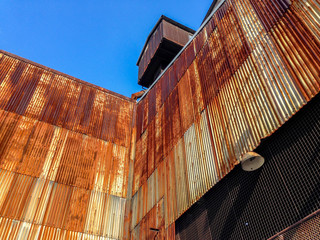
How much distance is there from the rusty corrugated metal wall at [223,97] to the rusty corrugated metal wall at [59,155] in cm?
219

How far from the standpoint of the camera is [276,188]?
26.8 ft

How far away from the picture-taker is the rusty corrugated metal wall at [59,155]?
1556 cm

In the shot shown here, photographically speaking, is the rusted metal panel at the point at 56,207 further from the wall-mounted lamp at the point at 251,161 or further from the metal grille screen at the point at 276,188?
the wall-mounted lamp at the point at 251,161

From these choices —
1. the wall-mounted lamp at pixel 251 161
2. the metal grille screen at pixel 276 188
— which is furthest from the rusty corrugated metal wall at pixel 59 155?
the wall-mounted lamp at pixel 251 161

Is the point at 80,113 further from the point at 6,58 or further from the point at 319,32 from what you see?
the point at 319,32

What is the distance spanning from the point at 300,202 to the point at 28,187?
15039mm

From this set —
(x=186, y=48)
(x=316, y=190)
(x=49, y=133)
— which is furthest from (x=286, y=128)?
(x=49, y=133)

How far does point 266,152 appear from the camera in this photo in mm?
9094

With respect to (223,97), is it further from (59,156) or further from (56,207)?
(59,156)

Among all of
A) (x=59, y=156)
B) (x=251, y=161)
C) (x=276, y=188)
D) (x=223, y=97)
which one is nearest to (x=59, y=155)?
(x=59, y=156)

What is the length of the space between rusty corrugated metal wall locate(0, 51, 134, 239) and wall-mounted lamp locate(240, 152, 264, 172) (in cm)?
1162

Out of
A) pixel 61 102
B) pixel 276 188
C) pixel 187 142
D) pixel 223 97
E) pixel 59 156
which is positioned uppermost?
pixel 61 102

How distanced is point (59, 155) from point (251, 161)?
46.7ft

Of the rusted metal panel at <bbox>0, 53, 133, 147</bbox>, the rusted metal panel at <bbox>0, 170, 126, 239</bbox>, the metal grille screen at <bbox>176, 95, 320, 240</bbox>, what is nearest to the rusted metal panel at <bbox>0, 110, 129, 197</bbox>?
the rusted metal panel at <bbox>0, 170, 126, 239</bbox>
